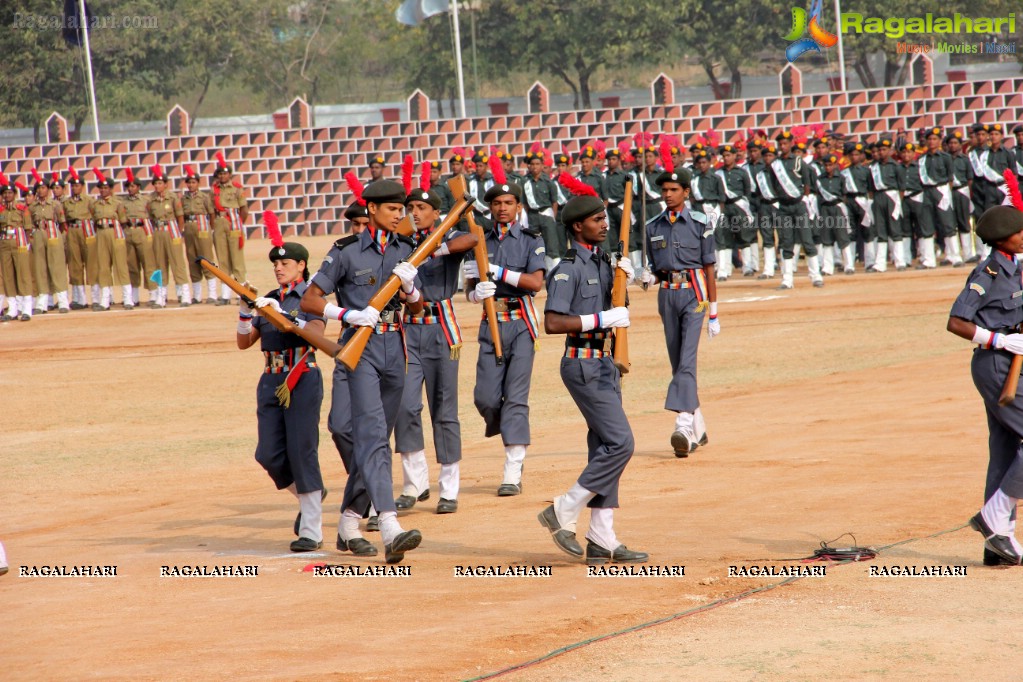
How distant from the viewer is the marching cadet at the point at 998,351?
7.67m

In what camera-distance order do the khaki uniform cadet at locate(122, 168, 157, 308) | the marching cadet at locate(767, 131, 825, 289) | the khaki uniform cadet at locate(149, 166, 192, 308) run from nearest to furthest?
the marching cadet at locate(767, 131, 825, 289)
the khaki uniform cadet at locate(149, 166, 192, 308)
the khaki uniform cadet at locate(122, 168, 157, 308)

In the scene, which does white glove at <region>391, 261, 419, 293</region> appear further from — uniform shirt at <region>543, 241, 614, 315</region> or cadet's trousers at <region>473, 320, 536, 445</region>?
cadet's trousers at <region>473, 320, 536, 445</region>

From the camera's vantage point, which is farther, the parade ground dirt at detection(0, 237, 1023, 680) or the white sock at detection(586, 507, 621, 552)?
the white sock at detection(586, 507, 621, 552)

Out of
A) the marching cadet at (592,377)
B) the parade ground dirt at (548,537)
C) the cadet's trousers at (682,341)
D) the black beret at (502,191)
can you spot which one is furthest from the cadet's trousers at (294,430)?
the cadet's trousers at (682,341)

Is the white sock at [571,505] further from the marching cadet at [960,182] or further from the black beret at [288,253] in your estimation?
the marching cadet at [960,182]

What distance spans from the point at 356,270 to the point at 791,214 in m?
16.4

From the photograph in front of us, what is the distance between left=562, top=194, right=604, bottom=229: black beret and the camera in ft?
26.9

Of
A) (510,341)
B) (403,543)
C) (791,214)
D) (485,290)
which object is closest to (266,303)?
(403,543)

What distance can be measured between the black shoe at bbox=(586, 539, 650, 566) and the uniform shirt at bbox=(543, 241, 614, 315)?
1423mm

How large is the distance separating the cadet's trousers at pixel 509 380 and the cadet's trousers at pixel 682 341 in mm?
1747

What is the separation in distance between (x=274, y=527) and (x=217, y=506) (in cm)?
126

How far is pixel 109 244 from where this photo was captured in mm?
26328

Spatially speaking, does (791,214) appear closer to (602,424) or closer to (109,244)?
(109,244)

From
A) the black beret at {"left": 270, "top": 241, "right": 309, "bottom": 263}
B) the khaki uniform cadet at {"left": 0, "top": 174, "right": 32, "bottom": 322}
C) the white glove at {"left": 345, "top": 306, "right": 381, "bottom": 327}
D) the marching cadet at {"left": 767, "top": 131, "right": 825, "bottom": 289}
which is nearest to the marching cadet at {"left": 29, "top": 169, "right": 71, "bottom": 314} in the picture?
the khaki uniform cadet at {"left": 0, "top": 174, "right": 32, "bottom": 322}
